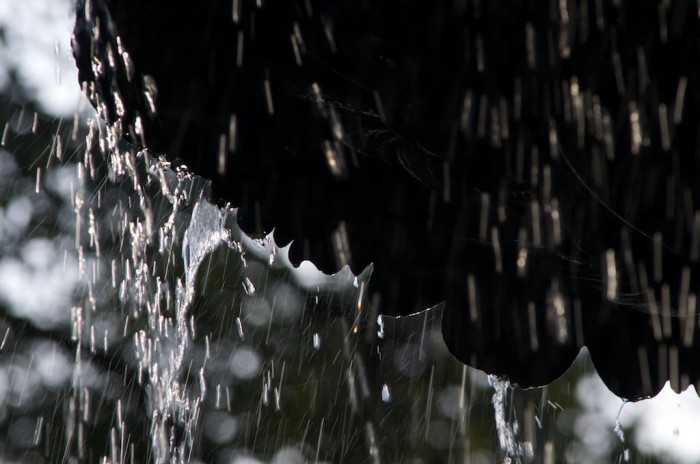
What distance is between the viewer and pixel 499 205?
211cm

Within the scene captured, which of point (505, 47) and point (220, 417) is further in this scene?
point (220, 417)

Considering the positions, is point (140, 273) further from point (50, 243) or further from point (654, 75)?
point (654, 75)

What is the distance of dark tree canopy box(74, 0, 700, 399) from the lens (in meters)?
1.68

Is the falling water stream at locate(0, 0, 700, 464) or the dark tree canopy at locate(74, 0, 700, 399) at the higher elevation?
the dark tree canopy at locate(74, 0, 700, 399)

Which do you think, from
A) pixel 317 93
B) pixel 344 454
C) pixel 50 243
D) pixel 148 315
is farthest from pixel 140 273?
pixel 317 93

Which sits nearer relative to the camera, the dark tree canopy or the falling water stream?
the dark tree canopy

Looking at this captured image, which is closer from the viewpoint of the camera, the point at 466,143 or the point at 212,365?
the point at 466,143

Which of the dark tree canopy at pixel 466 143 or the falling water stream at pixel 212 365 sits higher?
the dark tree canopy at pixel 466 143

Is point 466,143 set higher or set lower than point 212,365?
higher

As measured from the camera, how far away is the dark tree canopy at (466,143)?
168 cm

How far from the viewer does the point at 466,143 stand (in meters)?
1.86

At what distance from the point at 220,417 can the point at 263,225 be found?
7747 mm

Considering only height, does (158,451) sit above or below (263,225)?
below

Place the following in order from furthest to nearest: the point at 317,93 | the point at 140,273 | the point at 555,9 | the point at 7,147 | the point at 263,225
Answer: the point at 140,273, the point at 7,147, the point at 263,225, the point at 317,93, the point at 555,9
